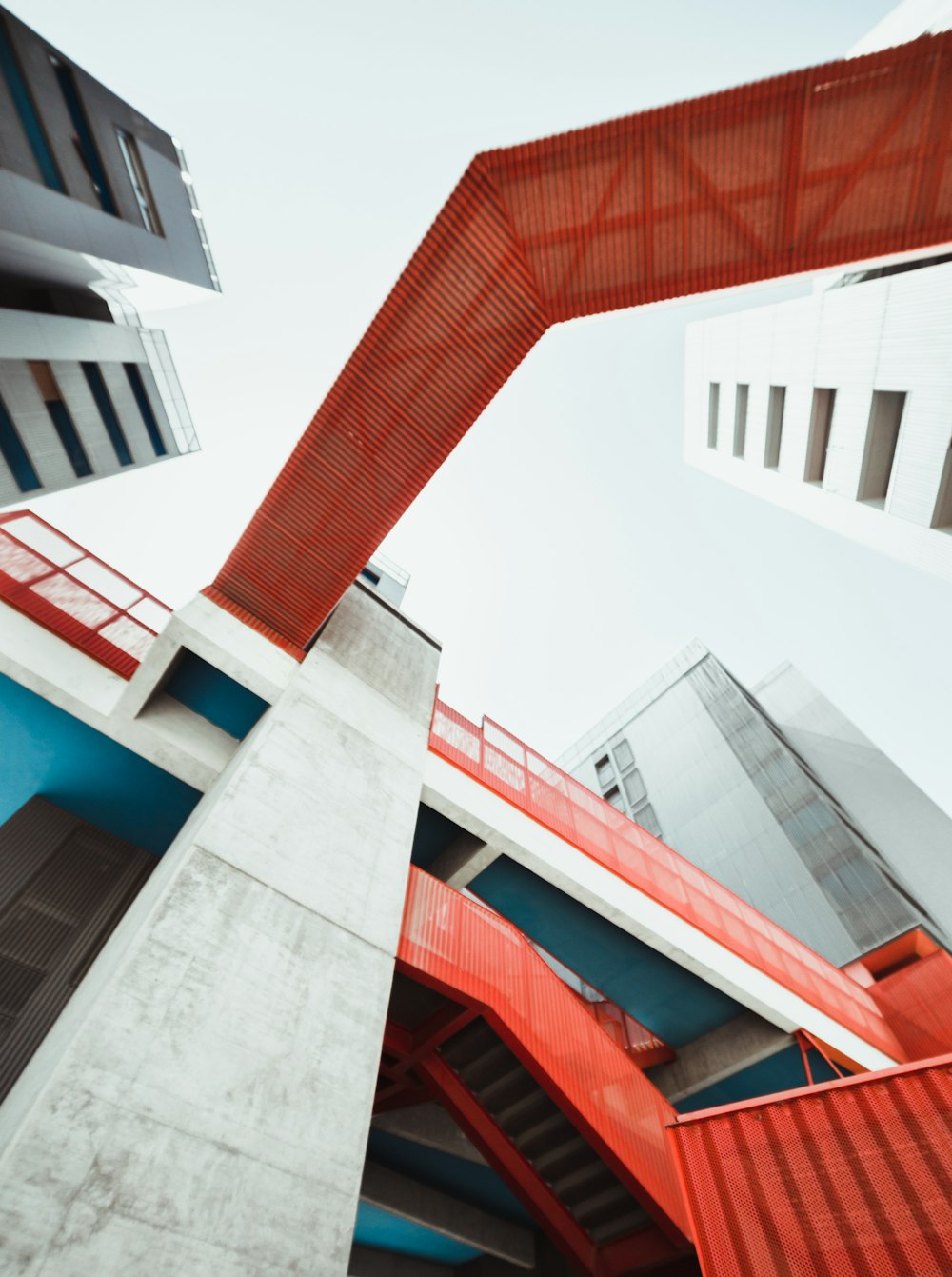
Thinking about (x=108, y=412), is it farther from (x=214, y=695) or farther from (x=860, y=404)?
(x=860, y=404)

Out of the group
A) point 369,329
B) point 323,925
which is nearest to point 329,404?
point 369,329

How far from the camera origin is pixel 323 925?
18.6 ft

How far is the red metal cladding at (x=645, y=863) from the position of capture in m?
10.5

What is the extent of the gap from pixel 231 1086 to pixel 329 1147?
0.88 meters

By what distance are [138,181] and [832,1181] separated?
26.6 metres

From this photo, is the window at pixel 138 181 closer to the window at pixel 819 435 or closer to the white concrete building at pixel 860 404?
the white concrete building at pixel 860 404

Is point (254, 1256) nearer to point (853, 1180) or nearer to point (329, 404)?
point (853, 1180)

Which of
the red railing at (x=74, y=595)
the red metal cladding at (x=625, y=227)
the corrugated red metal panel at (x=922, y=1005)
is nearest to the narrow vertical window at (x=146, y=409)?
the red railing at (x=74, y=595)

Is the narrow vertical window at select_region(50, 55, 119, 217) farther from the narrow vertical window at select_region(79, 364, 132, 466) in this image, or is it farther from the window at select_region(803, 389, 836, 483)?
the window at select_region(803, 389, 836, 483)

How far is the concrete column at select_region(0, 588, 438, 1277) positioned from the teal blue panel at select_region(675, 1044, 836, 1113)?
32.9 ft

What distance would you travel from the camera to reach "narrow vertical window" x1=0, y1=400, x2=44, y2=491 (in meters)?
14.5

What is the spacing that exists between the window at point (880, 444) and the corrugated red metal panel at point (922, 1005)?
10.2 meters

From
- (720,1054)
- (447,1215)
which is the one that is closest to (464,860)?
(447,1215)

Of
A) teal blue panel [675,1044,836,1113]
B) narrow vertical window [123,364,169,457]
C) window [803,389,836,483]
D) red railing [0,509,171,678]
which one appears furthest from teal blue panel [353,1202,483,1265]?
narrow vertical window [123,364,169,457]
